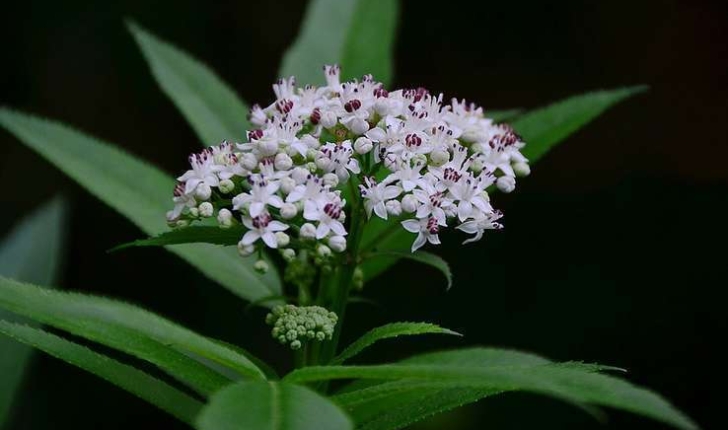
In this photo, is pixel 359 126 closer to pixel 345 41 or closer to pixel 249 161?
pixel 249 161

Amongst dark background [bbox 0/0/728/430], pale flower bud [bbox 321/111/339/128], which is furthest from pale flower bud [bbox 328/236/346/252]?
dark background [bbox 0/0/728/430]

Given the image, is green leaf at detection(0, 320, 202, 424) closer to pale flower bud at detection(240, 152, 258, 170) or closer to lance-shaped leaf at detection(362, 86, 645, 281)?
pale flower bud at detection(240, 152, 258, 170)

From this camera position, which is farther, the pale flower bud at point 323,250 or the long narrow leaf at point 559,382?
the pale flower bud at point 323,250

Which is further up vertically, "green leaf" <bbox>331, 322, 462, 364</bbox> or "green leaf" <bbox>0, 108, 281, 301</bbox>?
"green leaf" <bbox>0, 108, 281, 301</bbox>

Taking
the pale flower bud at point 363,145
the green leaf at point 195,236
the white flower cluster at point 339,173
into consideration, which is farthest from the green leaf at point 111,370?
the pale flower bud at point 363,145

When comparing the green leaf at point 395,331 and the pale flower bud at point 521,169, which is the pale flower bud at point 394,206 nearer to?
the green leaf at point 395,331

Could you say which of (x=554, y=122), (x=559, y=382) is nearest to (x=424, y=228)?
(x=559, y=382)
